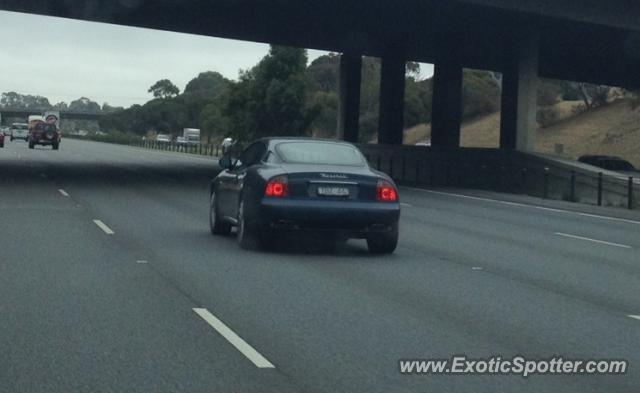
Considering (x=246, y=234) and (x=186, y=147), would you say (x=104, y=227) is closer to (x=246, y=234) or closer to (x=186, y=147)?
(x=246, y=234)

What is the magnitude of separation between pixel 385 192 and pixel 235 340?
22.5 ft

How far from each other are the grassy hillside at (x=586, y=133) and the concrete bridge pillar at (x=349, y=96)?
29.7 m

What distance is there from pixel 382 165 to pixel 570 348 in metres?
44.1

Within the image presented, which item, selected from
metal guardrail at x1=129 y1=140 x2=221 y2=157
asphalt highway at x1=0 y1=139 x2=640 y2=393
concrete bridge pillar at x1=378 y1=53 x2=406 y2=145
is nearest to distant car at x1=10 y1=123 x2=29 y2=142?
metal guardrail at x1=129 y1=140 x2=221 y2=157

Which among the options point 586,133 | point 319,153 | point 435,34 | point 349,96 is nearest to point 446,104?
point 349,96

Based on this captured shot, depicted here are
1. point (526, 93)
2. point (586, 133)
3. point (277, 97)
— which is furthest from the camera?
point (586, 133)

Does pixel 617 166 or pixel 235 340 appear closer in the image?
pixel 235 340

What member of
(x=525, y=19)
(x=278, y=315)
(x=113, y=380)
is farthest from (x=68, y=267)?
(x=525, y=19)

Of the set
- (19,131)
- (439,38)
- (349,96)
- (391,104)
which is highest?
(439,38)

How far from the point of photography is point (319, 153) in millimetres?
16656

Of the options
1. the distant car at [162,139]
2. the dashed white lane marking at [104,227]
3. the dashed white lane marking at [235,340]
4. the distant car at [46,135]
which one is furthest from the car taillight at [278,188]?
the distant car at [162,139]

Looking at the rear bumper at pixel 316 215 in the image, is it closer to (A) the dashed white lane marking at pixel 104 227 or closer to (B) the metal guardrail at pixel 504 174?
(A) the dashed white lane marking at pixel 104 227

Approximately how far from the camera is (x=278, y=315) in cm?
1066

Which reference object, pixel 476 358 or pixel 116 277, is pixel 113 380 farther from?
pixel 116 277
